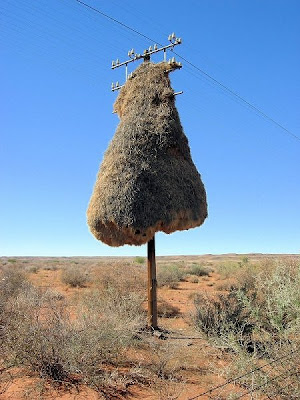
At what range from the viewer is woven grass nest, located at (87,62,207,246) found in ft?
27.9

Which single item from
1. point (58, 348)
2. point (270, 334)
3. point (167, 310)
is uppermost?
point (270, 334)

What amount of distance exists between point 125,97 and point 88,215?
10.1 ft

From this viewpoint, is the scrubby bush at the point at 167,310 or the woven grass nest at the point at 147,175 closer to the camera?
the woven grass nest at the point at 147,175

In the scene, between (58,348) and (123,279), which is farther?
(123,279)

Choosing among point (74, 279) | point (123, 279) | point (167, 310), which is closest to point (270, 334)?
point (167, 310)

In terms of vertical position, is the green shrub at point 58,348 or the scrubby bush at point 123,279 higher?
the scrubby bush at point 123,279

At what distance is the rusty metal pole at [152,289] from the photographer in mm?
9344

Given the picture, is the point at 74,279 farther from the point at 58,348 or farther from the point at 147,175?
the point at 58,348

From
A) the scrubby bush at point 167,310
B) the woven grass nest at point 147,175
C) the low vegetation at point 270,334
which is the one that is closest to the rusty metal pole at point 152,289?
the woven grass nest at point 147,175

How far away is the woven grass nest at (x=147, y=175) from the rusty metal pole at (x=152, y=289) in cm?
71

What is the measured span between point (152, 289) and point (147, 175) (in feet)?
8.66

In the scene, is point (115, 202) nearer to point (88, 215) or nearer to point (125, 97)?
point (88, 215)

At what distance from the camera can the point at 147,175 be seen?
28.8 feet

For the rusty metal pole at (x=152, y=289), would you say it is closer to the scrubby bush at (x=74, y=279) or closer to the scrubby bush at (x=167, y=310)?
the scrubby bush at (x=167, y=310)
